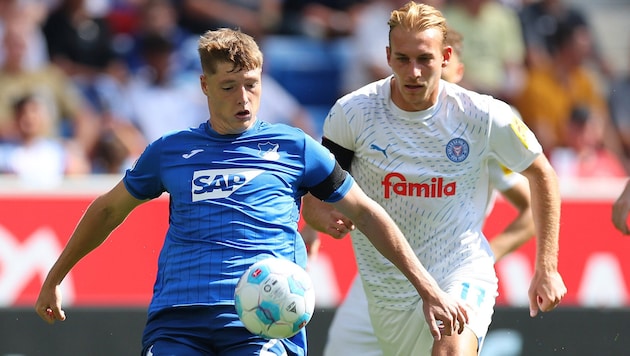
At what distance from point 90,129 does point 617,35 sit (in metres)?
7.34

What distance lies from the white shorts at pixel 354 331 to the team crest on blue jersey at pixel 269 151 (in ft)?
5.71

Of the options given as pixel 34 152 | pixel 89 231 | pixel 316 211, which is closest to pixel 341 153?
pixel 316 211

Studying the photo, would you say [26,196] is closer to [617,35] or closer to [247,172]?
[247,172]

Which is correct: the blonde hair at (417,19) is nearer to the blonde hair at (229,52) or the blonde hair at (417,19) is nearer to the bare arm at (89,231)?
the blonde hair at (229,52)

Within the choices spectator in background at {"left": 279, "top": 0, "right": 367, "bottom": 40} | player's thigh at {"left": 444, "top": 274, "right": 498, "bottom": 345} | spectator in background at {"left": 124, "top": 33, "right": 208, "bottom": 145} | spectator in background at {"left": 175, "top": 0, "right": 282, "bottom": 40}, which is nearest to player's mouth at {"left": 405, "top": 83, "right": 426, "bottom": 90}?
player's thigh at {"left": 444, "top": 274, "right": 498, "bottom": 345}

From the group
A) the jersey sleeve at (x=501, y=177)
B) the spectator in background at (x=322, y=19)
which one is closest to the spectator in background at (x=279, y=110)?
the spectator in background at (x=322, y=19)

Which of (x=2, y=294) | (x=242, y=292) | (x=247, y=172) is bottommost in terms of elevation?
(x=2, y=294)

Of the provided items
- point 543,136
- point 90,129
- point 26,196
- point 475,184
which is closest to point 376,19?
point 543,136

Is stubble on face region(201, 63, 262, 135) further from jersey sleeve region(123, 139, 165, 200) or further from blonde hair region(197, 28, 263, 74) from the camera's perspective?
jersey sleeve region(123, 139, 165, 200)

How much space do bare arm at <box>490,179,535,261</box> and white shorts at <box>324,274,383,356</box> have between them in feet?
3.27

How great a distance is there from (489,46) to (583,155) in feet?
5.55

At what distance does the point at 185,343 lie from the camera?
5027 mm

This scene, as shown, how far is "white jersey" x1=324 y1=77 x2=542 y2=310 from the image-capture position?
6.04 metres

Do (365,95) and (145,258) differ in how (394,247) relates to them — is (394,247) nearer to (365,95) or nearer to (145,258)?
(365,95)
